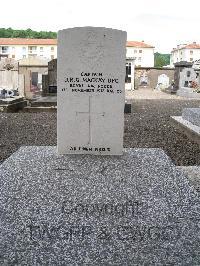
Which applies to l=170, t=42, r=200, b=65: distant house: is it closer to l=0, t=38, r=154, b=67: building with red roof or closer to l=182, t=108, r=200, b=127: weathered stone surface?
l=0, t=38, r=154, b=67: building with red roof

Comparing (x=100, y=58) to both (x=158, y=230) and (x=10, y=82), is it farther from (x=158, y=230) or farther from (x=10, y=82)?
(x=10, y=82)

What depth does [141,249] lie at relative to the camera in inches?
93.5

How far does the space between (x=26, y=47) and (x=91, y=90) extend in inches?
2964

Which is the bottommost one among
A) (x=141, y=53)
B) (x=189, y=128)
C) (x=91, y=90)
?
(x=189, y=128)

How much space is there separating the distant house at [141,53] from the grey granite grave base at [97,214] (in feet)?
245

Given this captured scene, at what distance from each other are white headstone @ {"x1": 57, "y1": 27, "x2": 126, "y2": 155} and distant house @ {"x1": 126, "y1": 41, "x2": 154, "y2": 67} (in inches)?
2900

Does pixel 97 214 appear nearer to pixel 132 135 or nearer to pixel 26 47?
pixel 132 135

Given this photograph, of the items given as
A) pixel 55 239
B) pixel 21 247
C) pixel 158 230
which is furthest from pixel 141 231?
pixel 21 247

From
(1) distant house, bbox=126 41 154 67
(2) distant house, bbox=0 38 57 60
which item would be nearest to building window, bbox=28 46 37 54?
(2) distant house, bbox=0 38 57 60

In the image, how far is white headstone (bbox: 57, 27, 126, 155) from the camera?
4395 mm

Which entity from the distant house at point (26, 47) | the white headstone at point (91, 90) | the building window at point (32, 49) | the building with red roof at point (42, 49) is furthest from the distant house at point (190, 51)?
the white headstone at point (91, 90)

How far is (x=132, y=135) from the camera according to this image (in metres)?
9.02

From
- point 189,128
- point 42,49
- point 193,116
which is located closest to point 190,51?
point 42,49

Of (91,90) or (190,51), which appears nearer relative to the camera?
(91,90)
